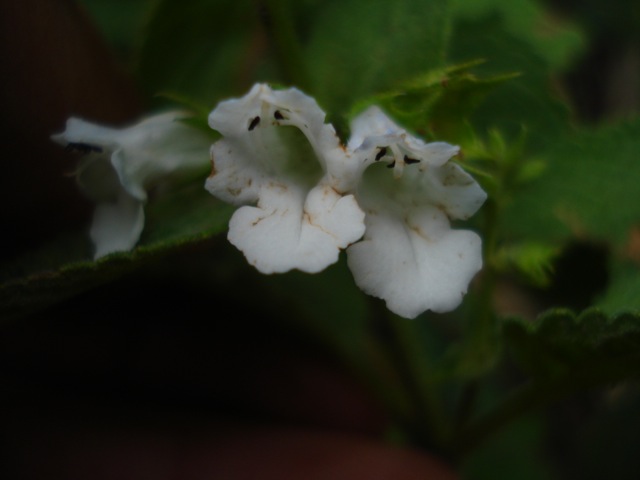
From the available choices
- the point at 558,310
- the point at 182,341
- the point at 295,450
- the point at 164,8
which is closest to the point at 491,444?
the point at 295,450

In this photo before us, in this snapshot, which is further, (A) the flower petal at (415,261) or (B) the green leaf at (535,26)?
(B) the green leaf at (535,26)

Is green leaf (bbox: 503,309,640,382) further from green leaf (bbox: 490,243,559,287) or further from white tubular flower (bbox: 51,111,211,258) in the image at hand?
white tubular flower (bbox: 51,111,211,258)

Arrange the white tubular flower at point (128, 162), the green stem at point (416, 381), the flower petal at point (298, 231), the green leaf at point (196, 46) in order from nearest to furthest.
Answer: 1. the flower petal at point (298, 231)
2. the white tubular flower at point (128, 162)
3. the green leaf at point (196, 46)
4. the green stem at point (416, 381)

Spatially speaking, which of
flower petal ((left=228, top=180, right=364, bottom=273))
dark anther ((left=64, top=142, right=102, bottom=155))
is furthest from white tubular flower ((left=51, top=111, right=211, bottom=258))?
flower petal ((left=228, top=180, right=364, bottom=273))

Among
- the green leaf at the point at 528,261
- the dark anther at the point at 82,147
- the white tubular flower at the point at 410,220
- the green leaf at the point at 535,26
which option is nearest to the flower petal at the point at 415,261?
the white tubular flower at the point at 410,220

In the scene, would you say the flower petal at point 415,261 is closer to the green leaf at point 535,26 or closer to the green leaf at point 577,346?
the green leaf at point 577,346

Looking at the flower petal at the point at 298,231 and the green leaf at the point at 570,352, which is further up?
the flower petal at the point at 298,231

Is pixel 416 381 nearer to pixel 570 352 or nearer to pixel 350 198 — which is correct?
pixel 570 352
